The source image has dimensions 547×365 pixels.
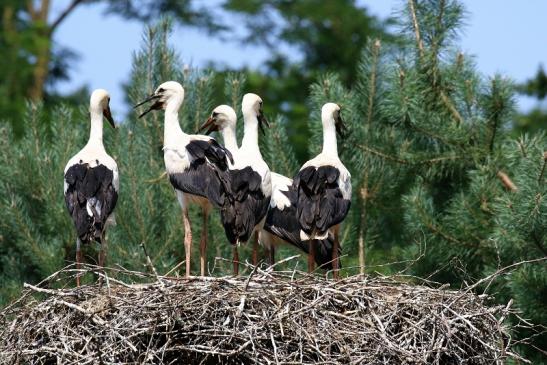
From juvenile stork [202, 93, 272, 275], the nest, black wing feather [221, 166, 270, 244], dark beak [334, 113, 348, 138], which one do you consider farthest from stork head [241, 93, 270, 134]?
the nest

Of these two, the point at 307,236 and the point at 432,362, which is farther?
the point at 307,236

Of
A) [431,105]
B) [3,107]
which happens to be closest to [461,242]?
[431,105]

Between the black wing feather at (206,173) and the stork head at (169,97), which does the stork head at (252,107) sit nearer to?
the stork head at (169,97)

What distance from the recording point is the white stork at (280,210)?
1077cm

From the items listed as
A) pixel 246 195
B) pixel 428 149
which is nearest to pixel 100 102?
pixel 246 195

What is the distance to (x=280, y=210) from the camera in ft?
35.6

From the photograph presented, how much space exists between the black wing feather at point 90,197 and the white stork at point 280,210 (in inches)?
38.6

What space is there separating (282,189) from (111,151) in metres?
1.93

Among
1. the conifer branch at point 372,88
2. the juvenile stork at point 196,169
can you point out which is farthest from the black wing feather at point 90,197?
the conifer branch at point 372,88

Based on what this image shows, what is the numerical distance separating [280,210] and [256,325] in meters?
2.65

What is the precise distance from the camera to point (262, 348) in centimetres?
824

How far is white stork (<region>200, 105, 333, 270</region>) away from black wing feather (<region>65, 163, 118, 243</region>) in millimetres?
980

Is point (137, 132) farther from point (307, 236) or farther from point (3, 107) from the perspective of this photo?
point (3, 107)

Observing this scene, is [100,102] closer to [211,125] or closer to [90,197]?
[211,125]
